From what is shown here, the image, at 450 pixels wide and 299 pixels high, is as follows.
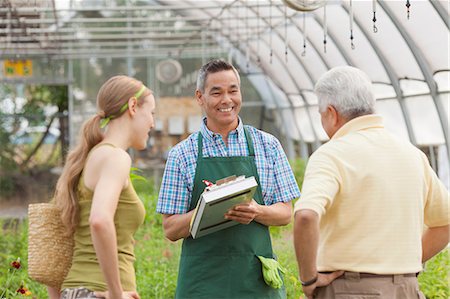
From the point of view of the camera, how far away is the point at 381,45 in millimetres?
13109

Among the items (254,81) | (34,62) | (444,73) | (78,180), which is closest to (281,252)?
(78,180)

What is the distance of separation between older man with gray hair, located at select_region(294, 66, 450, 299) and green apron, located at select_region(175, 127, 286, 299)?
55 cm

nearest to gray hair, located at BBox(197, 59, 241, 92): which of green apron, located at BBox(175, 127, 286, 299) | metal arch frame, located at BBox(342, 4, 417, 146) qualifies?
green apron, located at BBox(175, 127, 286, 299)

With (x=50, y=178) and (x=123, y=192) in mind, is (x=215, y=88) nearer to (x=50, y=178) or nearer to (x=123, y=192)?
(x=123, y=192)

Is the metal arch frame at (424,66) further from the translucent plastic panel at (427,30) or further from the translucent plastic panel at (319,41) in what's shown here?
the translucent plastic panel at (319,41)

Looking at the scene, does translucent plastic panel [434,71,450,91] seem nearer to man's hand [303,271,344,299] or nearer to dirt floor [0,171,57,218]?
man's hand [303,271,344,299]

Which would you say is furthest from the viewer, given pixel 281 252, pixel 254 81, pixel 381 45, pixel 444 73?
pixel 254 81

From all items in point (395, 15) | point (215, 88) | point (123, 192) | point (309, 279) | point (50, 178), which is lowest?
point (50, 178)

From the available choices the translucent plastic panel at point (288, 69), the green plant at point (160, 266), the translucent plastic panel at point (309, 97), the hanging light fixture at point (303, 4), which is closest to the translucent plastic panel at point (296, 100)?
the translucent plastic panel at point (288, 69)

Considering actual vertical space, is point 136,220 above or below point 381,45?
below

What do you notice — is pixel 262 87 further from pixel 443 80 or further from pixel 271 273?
pixel 271 273

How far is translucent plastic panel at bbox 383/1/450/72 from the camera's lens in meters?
10.5

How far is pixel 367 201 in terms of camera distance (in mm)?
3020

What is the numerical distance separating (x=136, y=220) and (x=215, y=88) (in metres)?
0.71
